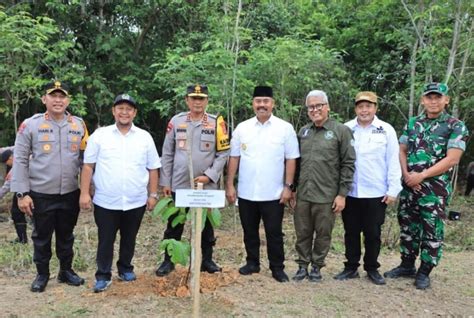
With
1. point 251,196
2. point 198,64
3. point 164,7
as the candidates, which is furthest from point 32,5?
point 251,196

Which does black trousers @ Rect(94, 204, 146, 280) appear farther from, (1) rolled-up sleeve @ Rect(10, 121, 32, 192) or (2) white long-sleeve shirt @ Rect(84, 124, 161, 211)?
(1) rolled-up sleeve @ Rect(10, 121, 32, 192)

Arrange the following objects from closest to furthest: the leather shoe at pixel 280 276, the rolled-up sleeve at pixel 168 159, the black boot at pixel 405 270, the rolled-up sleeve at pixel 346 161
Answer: the rolled-up sleeve at pixel 346 161, the rolled-up sleeve at pixel 168 159, the leather shoe at pixel 280 276, the black boot at pixel 405 270

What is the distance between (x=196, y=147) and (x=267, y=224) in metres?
0.99

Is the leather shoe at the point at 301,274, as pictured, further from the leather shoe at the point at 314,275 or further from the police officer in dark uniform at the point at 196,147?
the police officer in dark uniform at the point at 196,147

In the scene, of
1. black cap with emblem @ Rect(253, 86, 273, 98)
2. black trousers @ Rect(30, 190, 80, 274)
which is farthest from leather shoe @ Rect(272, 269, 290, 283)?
black trousers @ Rect(30, 190, 80, 274)

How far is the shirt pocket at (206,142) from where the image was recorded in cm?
443

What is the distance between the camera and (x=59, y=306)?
13.4 ft

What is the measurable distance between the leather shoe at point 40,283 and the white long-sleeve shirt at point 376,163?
2.98 metres

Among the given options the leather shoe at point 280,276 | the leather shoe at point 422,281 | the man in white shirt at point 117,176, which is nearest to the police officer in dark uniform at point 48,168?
the man in white shirt at point 117,176

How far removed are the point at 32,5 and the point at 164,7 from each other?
288 cm

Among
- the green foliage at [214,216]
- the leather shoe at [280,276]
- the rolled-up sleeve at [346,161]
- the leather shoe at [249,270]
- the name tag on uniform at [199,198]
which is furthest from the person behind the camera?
the leather shoe at [249,270]

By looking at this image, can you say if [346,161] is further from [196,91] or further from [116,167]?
[116,167]

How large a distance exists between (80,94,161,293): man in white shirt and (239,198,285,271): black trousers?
0.92 metres

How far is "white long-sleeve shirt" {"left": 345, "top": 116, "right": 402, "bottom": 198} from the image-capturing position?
449 cm
